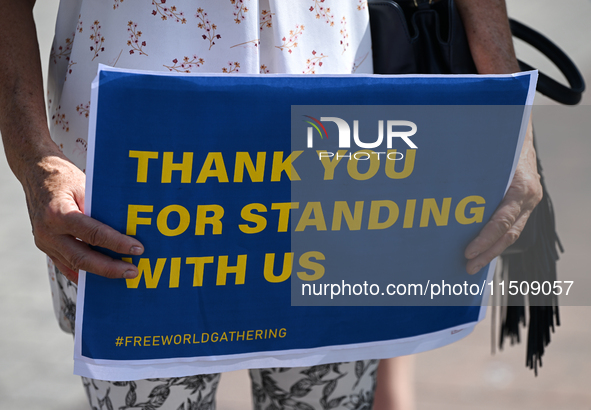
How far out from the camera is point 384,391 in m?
1.50

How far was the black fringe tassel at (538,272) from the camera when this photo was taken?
128 cm

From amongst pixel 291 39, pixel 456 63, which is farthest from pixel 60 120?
pixel 456 63

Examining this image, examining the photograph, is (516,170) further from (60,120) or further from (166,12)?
(60,120)

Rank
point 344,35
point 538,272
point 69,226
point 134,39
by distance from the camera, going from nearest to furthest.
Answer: point 69,226 → point 134,39 → point 344,35 → point 538,272

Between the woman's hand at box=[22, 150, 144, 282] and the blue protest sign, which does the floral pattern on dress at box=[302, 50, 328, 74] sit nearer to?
the blue protest sign

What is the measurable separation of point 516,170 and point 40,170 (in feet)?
2.69

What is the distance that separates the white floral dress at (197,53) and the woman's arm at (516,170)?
238 mm

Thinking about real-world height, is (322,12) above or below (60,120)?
above

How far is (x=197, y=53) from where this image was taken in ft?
3.05

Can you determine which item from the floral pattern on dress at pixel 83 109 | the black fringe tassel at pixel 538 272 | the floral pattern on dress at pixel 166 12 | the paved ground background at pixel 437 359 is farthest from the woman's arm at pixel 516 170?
the paved ground background at pixel 437 359

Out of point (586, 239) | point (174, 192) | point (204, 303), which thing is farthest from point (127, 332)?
point (586, 239)

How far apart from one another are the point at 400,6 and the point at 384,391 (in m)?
0.97

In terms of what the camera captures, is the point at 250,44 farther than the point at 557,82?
No

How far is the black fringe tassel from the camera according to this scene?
1.28m
